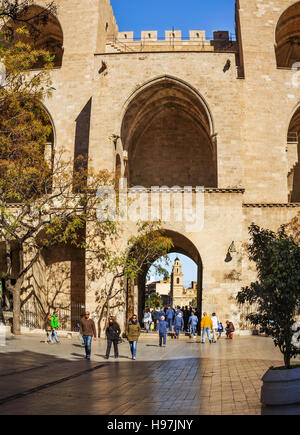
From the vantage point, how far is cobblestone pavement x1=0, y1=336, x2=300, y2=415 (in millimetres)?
5941

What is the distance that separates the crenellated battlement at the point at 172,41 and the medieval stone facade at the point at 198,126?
2.29 meters

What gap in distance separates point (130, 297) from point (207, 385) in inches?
562

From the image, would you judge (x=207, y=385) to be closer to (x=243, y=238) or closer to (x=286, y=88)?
(x=243, y=238)

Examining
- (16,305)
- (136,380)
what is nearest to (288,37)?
(16,305)

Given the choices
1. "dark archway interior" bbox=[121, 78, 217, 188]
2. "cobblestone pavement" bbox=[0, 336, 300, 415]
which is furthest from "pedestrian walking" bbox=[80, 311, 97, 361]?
"dark archway interior" bbox=[121, 78, 217, 188]

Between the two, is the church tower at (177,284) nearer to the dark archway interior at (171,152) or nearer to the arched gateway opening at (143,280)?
the arched gateway opening at (143,280)

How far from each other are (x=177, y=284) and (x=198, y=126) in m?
62.8

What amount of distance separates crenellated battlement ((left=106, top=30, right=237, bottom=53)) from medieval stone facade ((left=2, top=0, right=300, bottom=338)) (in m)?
2.29

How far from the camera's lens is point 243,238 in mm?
19234

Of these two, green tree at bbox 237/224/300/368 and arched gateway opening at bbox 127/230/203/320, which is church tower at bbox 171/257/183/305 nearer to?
arched gateway opening at bbox 127/230/203/320

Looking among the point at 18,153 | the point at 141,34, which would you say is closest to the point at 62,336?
the point at 18,153

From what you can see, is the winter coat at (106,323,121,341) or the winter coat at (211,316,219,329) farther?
the winter coat at (211,316,219,329)

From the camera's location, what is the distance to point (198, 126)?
2453 cm

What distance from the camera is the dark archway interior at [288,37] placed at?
23922 millimetres
